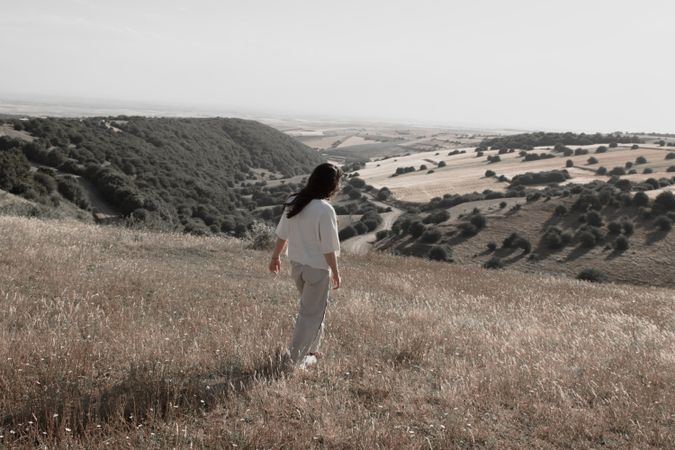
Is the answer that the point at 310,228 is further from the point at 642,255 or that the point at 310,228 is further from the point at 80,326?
the point at 642,255

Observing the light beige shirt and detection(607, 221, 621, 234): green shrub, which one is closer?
the light beige shirt

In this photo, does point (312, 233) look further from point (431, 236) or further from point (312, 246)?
point (431, 236)

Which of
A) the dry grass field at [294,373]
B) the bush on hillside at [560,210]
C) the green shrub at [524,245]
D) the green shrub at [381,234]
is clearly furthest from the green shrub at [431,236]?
the dry grass field at [294,373]

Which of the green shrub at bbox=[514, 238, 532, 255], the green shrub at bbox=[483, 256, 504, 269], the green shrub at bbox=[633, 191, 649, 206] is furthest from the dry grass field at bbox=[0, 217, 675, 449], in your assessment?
the green shrub at bbox=[633, 191, 649, 206]

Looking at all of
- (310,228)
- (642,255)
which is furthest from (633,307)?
(642,255)

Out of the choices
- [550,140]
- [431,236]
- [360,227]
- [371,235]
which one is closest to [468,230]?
[431,236]

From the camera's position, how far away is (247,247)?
55.0 ft

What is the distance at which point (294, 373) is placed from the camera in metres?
4.70

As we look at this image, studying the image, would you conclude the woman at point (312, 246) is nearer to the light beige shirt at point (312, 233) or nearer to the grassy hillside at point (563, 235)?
the light beige shirt at point (312, 233)

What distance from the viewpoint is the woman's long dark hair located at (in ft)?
15.5

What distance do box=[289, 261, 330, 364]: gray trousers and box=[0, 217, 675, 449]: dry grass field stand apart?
0.92 ft

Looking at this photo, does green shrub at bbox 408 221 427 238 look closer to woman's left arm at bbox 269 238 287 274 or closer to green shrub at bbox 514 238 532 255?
green shrub at bbox 514 238 532 255

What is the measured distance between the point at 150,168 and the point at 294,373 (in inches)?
2497

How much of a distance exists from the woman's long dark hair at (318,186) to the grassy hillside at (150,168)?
20.1 metres
